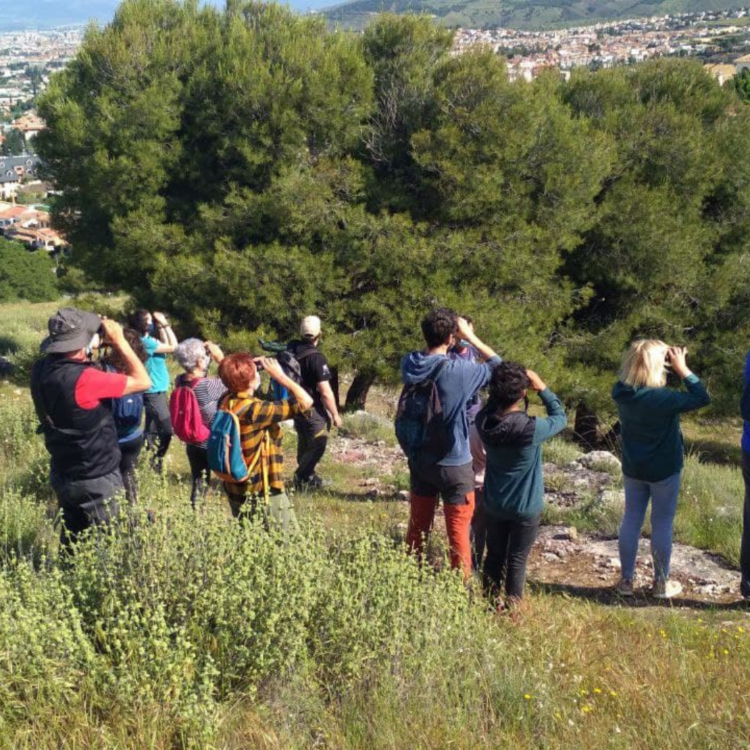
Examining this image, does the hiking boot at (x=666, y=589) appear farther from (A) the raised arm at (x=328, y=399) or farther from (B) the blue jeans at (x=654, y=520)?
(A) the raised arm at (x=328, y=399)

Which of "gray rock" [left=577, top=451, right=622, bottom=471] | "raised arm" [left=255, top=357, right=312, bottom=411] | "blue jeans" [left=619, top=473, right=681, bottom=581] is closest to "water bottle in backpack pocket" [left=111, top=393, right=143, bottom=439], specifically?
"raised arm" [left=255, top=357, right=312, bottom=411]

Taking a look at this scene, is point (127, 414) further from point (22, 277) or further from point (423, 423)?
point (22, 277)

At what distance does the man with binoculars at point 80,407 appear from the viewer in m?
3.98

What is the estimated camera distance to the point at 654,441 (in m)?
4.68

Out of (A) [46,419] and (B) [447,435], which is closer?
(A) [46,419]

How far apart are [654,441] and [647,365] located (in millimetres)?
463

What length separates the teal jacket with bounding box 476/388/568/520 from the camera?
4184 mm

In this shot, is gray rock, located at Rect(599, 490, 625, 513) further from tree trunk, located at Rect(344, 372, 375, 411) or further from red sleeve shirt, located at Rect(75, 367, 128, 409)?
tree trunk, located at Rect(344, 372, 375, 411)

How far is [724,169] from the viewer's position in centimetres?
1373

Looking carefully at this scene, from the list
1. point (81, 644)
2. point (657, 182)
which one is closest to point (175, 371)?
point (657, 182)

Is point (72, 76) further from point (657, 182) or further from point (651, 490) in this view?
point (651, 490)

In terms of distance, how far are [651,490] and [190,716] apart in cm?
316

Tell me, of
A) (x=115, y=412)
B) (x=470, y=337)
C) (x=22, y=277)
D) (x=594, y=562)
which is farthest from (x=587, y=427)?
(x=22, y=277)

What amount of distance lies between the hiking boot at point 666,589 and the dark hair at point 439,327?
2.08 metres
